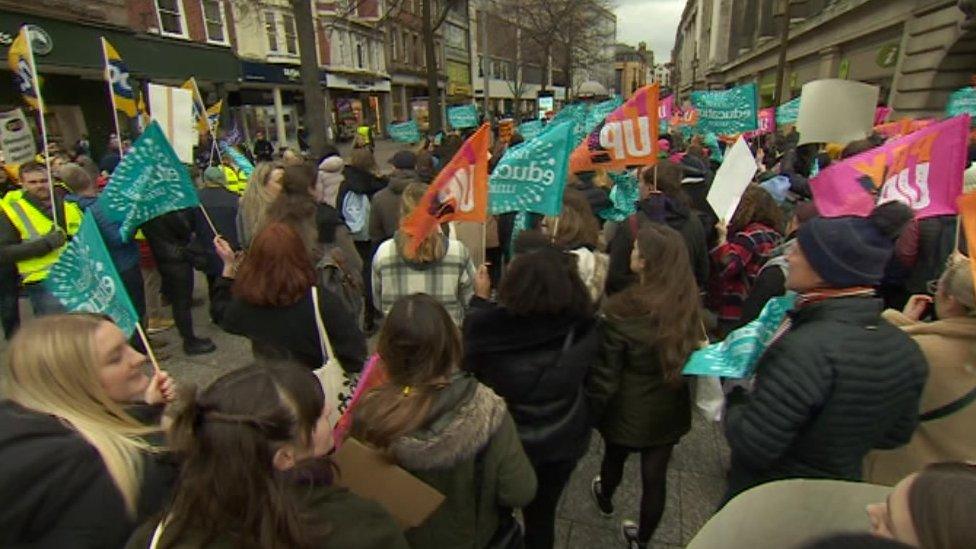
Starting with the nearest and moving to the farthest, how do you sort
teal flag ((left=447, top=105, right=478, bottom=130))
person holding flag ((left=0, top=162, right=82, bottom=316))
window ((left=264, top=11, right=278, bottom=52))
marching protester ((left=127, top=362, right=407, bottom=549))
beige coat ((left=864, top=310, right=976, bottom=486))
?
marching protester ((left=127, top=362, right=407, bottom=549))
beige coat ((left=864, top=310, right=976, bottom=486))
person holding flag ((left=0, top=162, right=82, bottom=316))
teal flag ((left=447, top=105, right=478, bottom=130))
window ((left=264, top=11, right=278, bottom=52))

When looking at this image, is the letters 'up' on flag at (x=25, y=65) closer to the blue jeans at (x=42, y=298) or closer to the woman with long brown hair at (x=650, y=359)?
the blue jeans at (x=42, y=298)

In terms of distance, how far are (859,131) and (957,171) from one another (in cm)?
404

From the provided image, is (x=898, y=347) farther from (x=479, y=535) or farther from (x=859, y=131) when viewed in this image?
(x=859, y=131)

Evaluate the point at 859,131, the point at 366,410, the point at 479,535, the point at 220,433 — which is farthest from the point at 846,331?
the point at 859,131

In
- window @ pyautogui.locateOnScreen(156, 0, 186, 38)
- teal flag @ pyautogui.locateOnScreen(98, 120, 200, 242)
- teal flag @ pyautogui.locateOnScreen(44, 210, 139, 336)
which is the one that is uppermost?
window @ pyautogui.locateOnScreen(156, 0, 186, 38)

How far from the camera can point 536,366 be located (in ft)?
6.72

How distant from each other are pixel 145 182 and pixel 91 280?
3.61ft

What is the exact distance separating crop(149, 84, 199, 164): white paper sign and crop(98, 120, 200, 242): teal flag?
222 cm

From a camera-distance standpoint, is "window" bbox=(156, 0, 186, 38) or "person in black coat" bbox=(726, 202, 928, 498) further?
"window" bbox=(156, 0, 186, 38)

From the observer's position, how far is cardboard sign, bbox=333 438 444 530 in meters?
1.48

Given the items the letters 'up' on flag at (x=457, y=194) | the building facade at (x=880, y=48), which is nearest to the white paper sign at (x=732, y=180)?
the letters 'up' on flag at (x=457, y=194)

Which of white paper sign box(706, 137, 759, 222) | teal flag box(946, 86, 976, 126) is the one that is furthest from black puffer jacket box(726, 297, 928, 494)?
teal flag box(946, 86, 976, 126)

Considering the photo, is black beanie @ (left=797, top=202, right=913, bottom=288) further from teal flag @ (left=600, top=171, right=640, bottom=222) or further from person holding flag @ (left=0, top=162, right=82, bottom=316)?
person holding flag @ (left=0, top=162, right=82, bottom=316)

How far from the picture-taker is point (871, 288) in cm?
176
